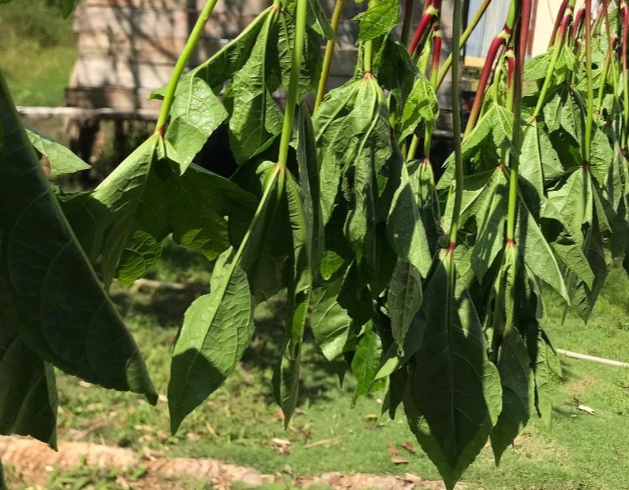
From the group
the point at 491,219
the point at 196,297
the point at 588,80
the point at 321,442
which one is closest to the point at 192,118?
the point at 491,219

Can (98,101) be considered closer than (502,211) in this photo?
No

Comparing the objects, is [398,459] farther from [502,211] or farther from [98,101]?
[98,101]

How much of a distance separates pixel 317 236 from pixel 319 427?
2.12m

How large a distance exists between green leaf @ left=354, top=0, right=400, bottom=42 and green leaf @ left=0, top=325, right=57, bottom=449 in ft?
1.08

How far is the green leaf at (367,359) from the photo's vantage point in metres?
0.74

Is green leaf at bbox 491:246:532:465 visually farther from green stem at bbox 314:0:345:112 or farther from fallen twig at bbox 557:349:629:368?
fallen twig at bbox 557:349:629:368

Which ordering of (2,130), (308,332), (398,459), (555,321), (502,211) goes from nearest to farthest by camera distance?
(2,130)
(502,211)
(398,459)
(308,332)
(555,321)

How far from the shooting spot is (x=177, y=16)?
3.36 meters

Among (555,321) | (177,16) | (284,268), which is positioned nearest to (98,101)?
(177,16)

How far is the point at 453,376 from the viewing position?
665 mm

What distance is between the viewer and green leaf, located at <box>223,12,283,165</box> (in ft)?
1.77

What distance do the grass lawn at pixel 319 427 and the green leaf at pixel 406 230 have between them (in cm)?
184

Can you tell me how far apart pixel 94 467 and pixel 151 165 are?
1930mm

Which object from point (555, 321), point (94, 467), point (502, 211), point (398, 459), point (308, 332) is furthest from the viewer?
point (555, 321)
